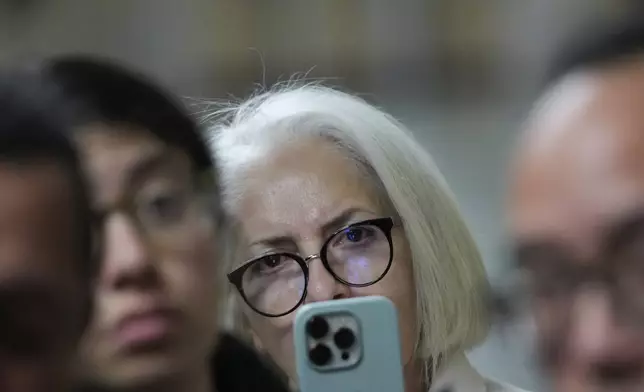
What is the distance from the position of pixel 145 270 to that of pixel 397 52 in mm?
347

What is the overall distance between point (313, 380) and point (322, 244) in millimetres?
94

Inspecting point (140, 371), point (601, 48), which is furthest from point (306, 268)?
point (601, 48)

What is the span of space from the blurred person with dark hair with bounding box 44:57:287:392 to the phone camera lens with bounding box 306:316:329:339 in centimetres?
5

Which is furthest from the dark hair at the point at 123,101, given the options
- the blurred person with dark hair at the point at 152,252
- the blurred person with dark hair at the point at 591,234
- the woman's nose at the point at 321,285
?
the blurred person with dark hair at the point at 591,234

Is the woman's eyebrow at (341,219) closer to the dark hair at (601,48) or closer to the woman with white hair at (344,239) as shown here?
the woman with white hair at (344,239)

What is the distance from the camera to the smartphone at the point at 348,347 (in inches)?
20.5

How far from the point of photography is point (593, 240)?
500mm

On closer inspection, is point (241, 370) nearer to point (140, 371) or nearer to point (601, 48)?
point (140, 371)

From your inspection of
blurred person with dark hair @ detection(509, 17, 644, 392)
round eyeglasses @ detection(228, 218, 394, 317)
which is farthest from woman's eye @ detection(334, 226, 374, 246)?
blurred person with dark hair @ detection(509, 17, 644, 392)

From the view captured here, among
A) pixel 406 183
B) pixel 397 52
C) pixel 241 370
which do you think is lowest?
pixel 241 370

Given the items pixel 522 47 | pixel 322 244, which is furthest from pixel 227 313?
pixel 522 47

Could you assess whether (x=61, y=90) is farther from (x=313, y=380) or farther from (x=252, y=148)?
(x=313, y=380)

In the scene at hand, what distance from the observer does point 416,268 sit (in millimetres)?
583

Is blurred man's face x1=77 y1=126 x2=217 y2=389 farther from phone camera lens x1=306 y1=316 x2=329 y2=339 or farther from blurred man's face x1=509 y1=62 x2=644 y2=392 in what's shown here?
blurred man's face x1=509 y1=62 x2=644 y2=392
